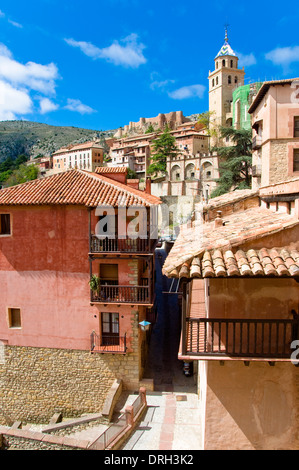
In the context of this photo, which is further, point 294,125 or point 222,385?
point 294,125

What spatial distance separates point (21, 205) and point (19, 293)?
432 cm

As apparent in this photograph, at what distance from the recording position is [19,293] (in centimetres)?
1634

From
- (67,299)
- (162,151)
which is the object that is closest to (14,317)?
(67,299)

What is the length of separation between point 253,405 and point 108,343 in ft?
32.6

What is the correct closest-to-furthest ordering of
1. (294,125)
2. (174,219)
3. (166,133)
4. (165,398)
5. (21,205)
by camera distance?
1. (165,398)
2. (21,205)
3. (294,125)
4. (174,219)
5. (166,133)

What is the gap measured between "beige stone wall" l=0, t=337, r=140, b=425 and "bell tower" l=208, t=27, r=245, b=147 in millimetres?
70704

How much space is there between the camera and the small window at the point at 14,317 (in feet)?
54.3

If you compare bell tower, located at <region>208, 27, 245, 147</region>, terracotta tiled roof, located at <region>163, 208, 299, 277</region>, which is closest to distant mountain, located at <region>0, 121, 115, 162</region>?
bell tower, located at <region>208, 27, 245, 147</region>

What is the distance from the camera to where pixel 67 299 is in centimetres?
1588

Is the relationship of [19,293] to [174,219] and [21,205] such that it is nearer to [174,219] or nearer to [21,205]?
[21,205]

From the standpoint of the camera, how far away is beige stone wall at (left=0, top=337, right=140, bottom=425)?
617 inches

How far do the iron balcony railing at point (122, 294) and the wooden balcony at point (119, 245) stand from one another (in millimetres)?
1624
